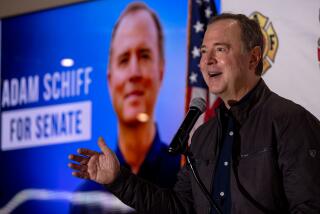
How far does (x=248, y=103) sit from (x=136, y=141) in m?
1.51

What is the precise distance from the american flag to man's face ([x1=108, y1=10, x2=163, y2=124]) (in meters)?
0.23

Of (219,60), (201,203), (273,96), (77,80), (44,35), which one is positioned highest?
(44,35)

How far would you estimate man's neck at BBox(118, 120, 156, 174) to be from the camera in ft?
11.7

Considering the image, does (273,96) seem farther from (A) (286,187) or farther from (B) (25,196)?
(B) (25,196)

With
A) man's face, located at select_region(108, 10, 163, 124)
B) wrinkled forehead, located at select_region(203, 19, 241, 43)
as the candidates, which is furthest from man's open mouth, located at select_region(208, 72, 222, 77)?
man's face, located at select_region(108, 10, 163, 124)

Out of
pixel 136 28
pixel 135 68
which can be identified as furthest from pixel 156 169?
pixel 136 28

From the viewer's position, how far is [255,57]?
2312 mm

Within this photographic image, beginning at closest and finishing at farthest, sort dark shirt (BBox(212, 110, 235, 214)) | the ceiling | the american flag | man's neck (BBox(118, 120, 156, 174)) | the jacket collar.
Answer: dark shirt (BBox(212, 110, 235, 214))
the jacket collar
the american flag
man's neck (BBox(118, 120, 156, 174))
the ceiling

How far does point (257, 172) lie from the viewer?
202cm

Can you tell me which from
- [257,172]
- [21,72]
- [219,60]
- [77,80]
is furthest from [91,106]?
[257,172]

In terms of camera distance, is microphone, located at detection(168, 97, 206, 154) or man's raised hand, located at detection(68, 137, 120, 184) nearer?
microphone, located at detection(168, 97, 206, 154)

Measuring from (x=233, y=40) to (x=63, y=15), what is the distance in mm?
2102

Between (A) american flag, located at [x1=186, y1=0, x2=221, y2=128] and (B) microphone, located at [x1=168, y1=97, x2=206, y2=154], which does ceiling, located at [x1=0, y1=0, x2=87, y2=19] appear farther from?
(B) microphone, located at [x1=168, y1=97, x2=206, y2=154]

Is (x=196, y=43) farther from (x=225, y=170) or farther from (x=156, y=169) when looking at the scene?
(x=225, y=170)
